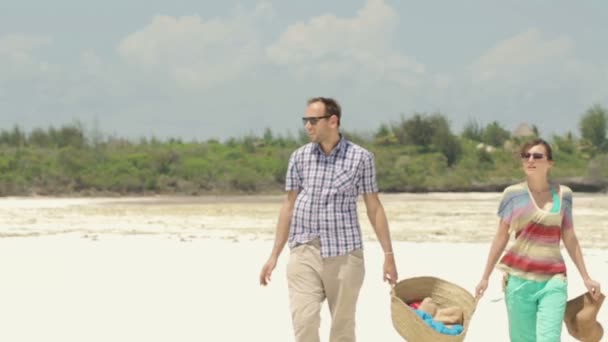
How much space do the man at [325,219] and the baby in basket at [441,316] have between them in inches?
8.9

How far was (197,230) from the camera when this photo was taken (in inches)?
795

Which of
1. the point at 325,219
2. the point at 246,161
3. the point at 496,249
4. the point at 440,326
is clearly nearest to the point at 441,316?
the point at 440,326

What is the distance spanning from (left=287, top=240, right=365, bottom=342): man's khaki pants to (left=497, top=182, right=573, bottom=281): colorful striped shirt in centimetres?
79

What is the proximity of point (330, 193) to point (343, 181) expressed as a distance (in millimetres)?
90

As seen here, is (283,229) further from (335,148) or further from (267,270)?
(335,148)

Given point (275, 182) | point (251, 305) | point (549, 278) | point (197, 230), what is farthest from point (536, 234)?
point (275, 182)

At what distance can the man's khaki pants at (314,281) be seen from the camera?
4.89 m

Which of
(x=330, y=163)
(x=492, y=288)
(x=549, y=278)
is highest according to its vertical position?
(x=330, y=163)

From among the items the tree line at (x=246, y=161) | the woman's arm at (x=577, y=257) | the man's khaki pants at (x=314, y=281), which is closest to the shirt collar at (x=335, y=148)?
the man's khaki pants at (x=314, y=281)

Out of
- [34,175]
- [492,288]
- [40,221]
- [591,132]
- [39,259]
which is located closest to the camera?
[492,288]

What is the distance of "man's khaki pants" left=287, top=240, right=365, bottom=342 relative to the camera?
4887 mm

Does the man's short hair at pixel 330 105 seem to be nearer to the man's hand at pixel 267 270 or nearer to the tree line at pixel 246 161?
the man's hand at pixel 267 270

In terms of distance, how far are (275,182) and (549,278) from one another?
4233 centimetres

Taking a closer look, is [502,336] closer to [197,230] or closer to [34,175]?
[197,230]
